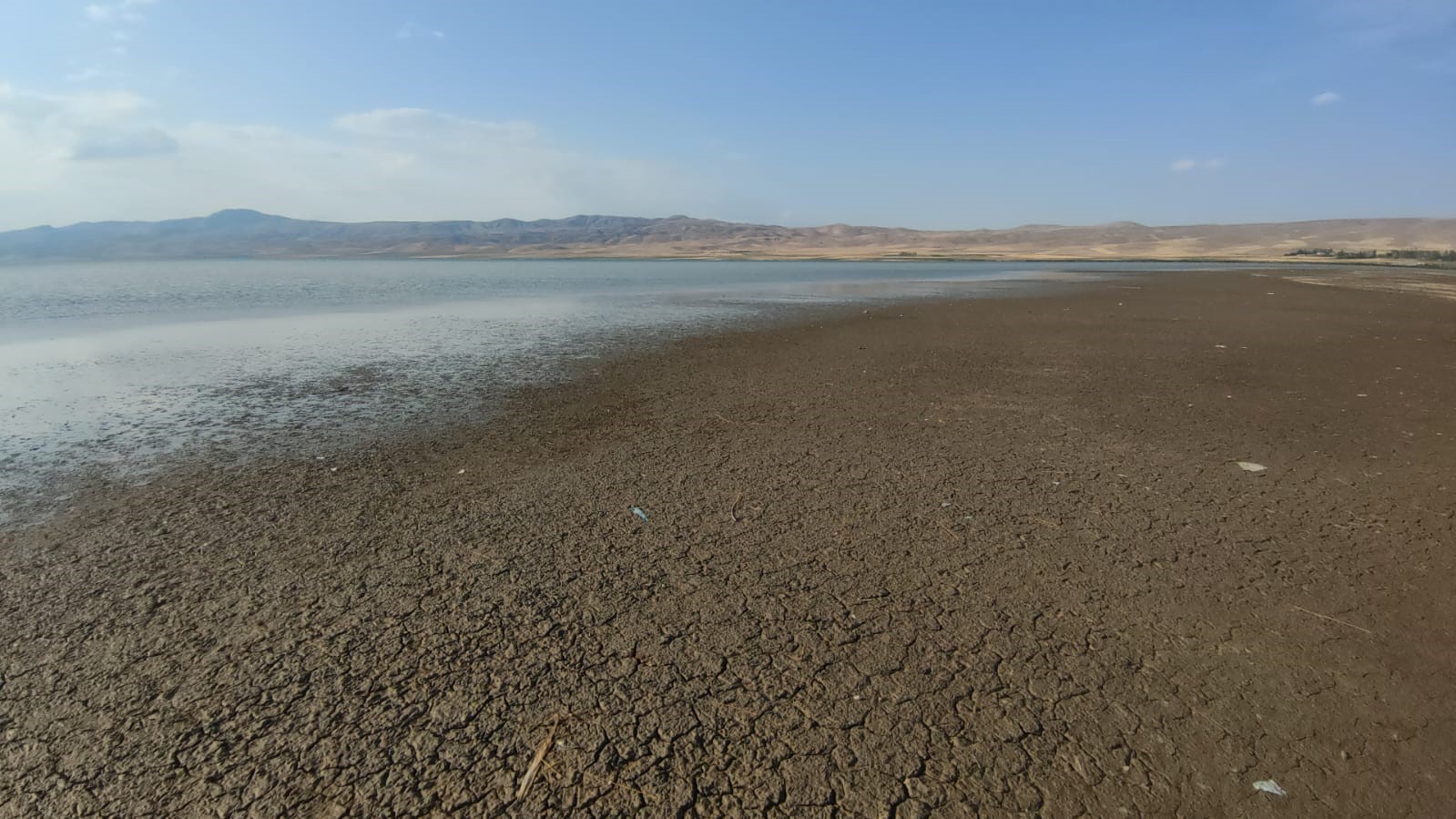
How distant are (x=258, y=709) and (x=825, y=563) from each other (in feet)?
9.64

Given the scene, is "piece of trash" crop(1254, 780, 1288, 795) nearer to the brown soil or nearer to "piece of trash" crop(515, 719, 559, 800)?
the brown soil

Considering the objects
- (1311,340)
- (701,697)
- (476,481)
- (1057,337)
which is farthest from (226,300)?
(1311,340)

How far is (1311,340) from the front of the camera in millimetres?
14875

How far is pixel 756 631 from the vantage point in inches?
136

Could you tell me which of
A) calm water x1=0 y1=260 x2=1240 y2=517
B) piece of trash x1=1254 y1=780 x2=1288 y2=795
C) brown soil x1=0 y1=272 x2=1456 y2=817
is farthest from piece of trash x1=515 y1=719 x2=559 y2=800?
calm water x1=0 y1=260 x2=1240 y2=517

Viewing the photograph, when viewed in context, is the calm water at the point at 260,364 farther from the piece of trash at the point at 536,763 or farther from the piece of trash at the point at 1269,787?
the piece of trash at the point at 1269,787

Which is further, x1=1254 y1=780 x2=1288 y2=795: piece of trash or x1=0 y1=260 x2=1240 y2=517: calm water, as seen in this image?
x1=0 y1=260 x2=1240 y2=517: calm water

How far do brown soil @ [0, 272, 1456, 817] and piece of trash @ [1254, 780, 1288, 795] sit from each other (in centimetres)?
3

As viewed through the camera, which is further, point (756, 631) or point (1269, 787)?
point (756, 631)

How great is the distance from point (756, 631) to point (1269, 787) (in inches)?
82.7

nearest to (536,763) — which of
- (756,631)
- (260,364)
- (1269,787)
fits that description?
(756,631)

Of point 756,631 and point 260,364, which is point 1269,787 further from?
point 260,364

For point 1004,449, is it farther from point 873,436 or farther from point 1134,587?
point 1134,587

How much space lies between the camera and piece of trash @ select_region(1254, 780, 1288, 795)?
8.11 feet
